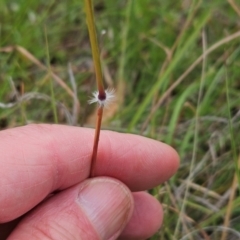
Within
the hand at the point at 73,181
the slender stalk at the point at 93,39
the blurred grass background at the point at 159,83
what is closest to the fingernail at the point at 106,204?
the hand at the point at 73,181

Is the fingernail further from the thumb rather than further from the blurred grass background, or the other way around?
the blurred grass background

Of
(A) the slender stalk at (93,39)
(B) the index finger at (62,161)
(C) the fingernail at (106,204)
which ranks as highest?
(A) the slender stalk at (93,39)

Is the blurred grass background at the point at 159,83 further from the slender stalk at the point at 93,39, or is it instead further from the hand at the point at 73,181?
the slender stalk at the point at 93,39

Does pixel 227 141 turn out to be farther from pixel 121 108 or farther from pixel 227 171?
pixel 121 108

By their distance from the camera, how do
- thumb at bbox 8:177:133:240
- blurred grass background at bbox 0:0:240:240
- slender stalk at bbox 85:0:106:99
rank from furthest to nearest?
1. blurred grass background at bbox 0:0:240:240
2. thumb at bbox 8:177:133:240
3. slender stalk at bbox 85:0:106:99

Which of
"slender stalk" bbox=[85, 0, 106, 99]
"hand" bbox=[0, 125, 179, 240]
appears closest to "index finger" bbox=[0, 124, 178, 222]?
"hand" bbox=[0, 125, 179, 240]
